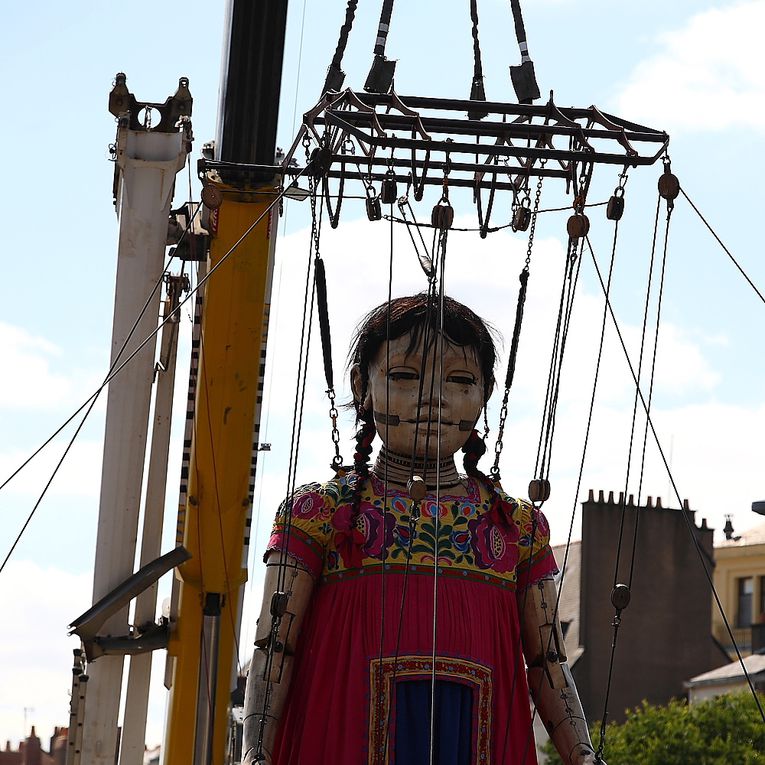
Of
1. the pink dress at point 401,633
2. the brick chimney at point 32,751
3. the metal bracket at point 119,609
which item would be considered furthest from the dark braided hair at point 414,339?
the brick chimney at point 32,751

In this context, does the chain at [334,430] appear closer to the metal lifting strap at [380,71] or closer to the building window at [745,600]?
the metal lifting strap at [380,71]

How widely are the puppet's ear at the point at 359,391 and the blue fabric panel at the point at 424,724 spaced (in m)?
1.09

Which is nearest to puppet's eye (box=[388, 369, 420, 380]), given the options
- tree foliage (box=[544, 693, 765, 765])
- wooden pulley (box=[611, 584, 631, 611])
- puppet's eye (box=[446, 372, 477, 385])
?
puppet's eye (box=[446, 372, 477, 385])

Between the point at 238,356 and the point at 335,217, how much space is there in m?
1.83

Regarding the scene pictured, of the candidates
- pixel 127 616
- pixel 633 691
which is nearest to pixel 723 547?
pixel 633 691

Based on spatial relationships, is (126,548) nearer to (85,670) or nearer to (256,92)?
(85,670)

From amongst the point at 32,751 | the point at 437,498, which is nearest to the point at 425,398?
the point at 437,498

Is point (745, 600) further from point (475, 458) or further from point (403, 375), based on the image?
point (403, 375)

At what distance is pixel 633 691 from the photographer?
31.2 m

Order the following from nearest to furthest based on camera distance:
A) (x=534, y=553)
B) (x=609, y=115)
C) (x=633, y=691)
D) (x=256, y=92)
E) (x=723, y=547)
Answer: (x=609, y=115), (x=534, y=553), (x=256, y=92), (x=633, y=691), (x=723, y=547)

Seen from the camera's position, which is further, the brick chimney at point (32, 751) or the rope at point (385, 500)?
the brick chimney at point (32, 751)

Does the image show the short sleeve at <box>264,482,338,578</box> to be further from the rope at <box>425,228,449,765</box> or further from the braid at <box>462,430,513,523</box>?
the braid at <box>462,430,513,523</box>

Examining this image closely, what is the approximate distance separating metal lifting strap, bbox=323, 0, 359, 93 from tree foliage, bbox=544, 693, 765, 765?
59.8 feet

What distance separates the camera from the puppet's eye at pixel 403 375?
5.99 m
